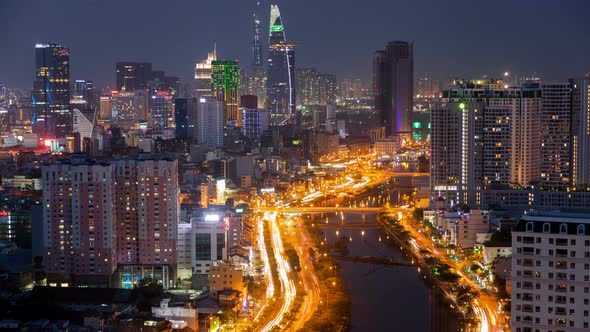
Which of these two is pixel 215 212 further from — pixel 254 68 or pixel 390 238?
pixel 254 68

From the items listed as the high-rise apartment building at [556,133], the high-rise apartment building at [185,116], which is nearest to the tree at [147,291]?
the high-rise apartment building at [556,133]

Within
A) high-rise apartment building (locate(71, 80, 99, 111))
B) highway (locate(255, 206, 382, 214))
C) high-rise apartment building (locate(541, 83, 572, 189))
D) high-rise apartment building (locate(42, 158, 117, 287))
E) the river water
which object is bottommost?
the river water

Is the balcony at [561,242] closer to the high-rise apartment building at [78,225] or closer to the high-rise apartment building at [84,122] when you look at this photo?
the high-rise apartment building at [78,225]

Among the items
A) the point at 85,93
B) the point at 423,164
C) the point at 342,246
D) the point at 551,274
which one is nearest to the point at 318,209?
the point at 342,246

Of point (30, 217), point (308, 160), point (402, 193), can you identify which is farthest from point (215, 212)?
point (308, 160)

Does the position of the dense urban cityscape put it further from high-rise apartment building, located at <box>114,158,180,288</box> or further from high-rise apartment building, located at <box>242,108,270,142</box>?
high-rise apartment building, located at <box>242,108,270,142</box>

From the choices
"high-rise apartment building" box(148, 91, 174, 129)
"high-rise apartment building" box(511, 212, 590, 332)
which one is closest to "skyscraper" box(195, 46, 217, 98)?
"high-rise apartment building" box(148, 91, 174, 129)
